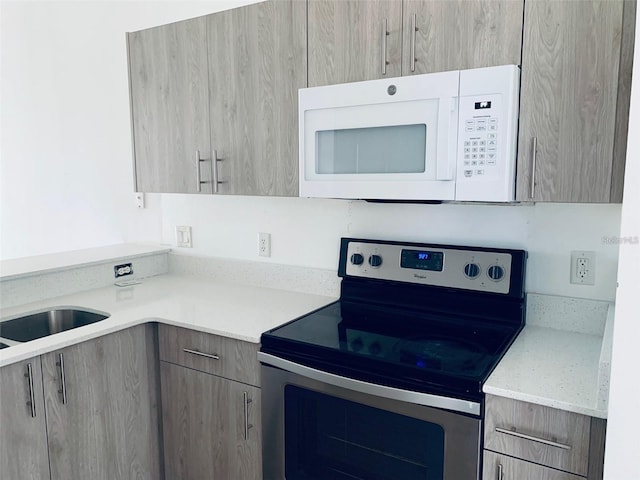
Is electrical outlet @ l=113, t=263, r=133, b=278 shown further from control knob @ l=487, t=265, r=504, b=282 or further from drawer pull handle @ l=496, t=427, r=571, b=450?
drawer pull handle @ l=496, t=427, r=571, b=450

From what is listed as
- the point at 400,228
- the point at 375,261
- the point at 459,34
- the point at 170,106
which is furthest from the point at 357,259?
the point at 170,106

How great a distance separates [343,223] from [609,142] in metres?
1.07

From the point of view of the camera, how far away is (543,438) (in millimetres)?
1260

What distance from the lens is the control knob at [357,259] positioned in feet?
6.63

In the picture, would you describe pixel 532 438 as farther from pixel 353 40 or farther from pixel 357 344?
pixel 353 40

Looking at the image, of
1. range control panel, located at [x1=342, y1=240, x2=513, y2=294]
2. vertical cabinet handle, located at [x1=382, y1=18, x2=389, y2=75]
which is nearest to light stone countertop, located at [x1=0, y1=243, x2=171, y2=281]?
range control panel, located at [x1=342, y1=240, x2=513, y2=294]

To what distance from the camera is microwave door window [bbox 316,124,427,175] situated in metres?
1.56

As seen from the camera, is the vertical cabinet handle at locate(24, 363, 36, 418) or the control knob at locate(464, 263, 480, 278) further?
the control knob at locate(464, 263, 480, 278)

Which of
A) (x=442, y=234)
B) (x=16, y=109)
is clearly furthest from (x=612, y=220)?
(x=16, y=109)

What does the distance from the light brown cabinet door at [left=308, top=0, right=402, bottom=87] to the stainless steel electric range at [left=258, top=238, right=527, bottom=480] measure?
664mm

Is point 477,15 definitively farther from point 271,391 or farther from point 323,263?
point 271,391

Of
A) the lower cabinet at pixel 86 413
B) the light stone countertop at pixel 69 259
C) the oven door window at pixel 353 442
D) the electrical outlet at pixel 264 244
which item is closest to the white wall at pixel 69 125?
the light stone countertop at pixel 69 259

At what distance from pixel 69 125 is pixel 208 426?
7.42ft

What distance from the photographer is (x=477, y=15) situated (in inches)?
57.6
